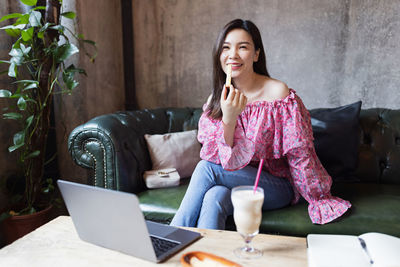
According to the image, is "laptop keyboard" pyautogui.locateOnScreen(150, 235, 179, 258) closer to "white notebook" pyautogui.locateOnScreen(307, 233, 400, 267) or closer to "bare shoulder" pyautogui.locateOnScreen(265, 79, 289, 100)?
"white notebook" pyautogui.locateOnScreen(307, 233, 400, 267)

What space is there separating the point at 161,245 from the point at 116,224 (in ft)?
0.53

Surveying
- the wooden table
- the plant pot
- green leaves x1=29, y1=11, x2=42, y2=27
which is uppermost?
green leaves x1=29, y1=11, x2=42, y2=27

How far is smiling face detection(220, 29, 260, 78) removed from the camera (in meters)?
1.73

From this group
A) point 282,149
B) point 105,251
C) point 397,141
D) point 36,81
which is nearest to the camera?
point 105,251

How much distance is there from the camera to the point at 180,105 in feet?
9.80

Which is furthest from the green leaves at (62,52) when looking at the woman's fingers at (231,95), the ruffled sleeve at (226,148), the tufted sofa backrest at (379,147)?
the tufted sofa backrest at (379,147)

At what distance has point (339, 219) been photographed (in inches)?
59.9

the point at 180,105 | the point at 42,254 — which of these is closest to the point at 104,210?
the point at 42,254

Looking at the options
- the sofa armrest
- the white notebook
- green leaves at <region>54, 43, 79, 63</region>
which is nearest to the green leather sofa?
the sofa armrest

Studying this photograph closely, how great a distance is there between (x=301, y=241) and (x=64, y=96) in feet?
6.81

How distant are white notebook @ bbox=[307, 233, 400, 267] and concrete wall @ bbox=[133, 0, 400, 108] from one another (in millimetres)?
1880

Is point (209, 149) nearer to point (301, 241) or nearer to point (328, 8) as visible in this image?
point (301, 241)

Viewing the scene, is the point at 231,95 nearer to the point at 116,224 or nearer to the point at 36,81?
the point at 116,224

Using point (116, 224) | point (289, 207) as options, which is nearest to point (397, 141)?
point (289, 207)
